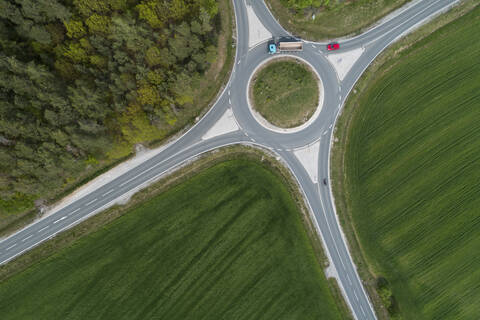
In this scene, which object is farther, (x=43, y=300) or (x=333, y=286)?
(x=333, y=286)

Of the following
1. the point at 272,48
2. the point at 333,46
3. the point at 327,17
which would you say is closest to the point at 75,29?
the point at 272,48

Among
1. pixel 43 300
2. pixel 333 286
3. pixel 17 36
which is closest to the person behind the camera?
pixel 17 36

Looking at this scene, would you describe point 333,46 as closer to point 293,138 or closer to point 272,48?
point 272,48

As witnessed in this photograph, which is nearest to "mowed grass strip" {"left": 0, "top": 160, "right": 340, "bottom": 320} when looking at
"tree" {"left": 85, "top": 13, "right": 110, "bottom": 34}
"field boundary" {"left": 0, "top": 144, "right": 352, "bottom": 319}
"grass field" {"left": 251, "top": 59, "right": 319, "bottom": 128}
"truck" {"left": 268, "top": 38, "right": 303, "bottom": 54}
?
"field boundary" {"left": 0, "top": 144, "right": 352, "bottom": 319}

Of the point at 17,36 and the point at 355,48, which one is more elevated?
the point at 355,48

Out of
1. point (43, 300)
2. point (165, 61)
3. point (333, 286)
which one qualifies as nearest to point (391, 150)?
point (333, 286)

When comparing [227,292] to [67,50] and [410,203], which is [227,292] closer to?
[410,203]
